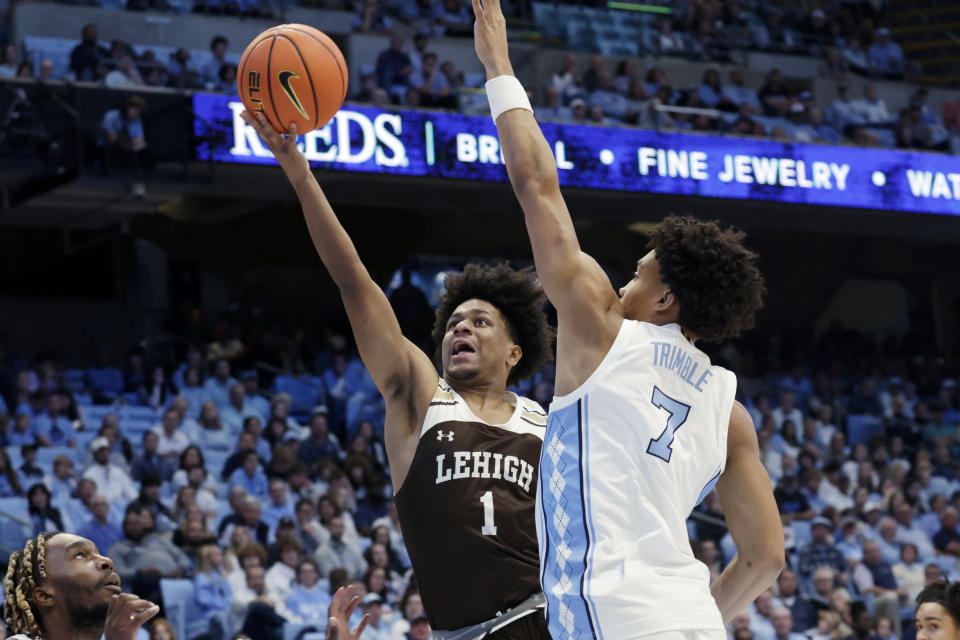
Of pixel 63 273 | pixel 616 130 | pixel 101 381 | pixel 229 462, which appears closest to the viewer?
pixel 229 462

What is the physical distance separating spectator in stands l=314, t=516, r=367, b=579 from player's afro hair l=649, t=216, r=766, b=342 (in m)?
8.15

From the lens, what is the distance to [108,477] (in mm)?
11500

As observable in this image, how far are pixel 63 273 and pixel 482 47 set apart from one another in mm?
15768

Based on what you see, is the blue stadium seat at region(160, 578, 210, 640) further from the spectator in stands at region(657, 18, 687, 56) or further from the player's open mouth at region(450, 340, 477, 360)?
the spectator in stands at region(657, 18, 687, 56)

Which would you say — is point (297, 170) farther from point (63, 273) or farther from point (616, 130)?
point (63, 273)

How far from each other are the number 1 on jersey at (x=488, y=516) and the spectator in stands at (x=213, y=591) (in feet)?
21.3

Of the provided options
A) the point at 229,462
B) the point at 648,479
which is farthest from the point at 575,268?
the point at 229,462

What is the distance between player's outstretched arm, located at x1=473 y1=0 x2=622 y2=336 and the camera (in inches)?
134

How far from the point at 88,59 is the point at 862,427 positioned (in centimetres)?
1028

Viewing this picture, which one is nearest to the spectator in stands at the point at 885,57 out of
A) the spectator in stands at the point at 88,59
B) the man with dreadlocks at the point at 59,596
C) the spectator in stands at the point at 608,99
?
the spectator in stands at the point at 608,99

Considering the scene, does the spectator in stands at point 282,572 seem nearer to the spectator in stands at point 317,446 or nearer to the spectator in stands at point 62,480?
the spectator in stands at point 62,480

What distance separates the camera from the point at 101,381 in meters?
14.6

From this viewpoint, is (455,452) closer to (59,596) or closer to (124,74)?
(59,596)

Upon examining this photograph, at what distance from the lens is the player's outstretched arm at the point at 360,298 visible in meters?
4.27
